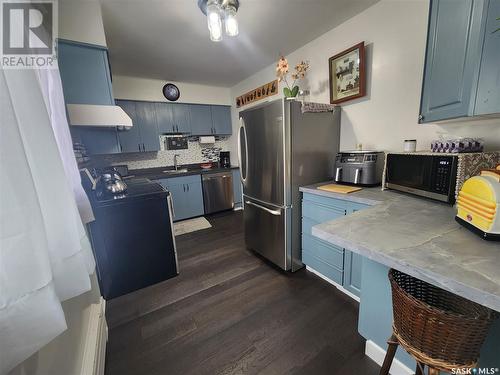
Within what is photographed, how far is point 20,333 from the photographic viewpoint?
444mm

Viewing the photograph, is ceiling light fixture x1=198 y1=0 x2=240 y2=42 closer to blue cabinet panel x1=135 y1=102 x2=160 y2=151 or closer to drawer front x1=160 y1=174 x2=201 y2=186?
blue cabinet panel x1=135 y1=102 x2=160 y2=151

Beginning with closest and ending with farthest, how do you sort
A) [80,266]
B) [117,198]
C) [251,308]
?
1. [80,266]
2. [251,308]
3. [117,198]

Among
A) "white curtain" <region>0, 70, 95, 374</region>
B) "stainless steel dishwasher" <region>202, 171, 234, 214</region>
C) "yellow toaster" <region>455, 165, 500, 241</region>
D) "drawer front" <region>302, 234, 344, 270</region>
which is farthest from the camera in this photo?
"stainless steel dishwasher" <region>202, 171, 234, 214</region>

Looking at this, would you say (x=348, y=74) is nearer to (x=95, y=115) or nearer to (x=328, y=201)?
(x=328, y=201)

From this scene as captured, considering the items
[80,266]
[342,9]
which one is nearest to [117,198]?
[80,266]

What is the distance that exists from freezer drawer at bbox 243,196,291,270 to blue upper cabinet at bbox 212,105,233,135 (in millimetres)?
2253

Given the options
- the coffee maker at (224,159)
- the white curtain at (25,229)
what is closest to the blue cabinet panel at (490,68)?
the white curtain at (25,229)

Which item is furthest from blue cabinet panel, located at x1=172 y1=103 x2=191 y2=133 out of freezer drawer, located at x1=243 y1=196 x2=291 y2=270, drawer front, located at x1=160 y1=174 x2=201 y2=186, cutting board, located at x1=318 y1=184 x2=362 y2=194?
cutting board, located at x1=318 y1=184 x2=362 y2=194

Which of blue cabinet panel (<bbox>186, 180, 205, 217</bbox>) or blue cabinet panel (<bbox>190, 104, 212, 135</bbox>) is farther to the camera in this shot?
blue cabinet panel (<bbox>190, 104, 212, 135</bbox>)

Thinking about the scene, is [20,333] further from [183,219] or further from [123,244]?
[183,219]

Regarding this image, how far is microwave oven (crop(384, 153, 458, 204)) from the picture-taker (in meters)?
1.18

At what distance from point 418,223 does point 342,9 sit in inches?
78.8

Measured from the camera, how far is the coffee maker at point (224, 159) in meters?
4.33

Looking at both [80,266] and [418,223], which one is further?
[418,223]
